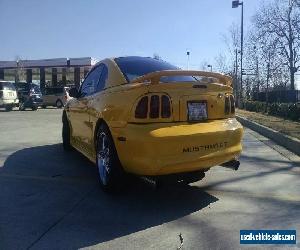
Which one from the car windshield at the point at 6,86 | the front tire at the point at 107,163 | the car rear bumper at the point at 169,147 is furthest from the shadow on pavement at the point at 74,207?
the car windshield at the point at 6,86

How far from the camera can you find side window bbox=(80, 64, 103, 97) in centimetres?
618

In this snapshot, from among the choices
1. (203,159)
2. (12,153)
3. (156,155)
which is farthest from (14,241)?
(12,153)

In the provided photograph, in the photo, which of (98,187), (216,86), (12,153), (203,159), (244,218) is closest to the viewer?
(244,218)

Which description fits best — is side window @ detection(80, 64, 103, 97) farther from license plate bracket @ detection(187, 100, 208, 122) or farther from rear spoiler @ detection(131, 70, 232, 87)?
license plate bracket @ detection(187, 100, 208, 122)

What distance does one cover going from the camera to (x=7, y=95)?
24391 mm

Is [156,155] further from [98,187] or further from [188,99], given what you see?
[98,187]

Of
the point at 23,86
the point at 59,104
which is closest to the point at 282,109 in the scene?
the point at 23,86

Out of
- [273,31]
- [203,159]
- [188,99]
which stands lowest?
[203,159]

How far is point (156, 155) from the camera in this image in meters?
4.36

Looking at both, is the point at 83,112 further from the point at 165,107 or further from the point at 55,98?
the point at 55,98

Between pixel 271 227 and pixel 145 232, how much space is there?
1184 millimetres

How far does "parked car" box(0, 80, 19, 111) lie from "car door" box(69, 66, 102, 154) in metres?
18.3

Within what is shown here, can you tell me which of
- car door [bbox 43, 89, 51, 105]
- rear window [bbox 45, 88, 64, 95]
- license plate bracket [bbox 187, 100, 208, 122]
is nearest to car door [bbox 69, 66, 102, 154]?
license plate bracket [bbox 187, 100, 208, 122]

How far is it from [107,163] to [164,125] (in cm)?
94
